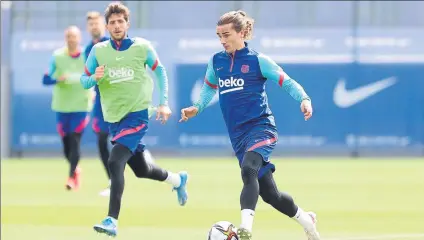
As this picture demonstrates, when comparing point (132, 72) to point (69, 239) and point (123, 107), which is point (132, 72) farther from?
point (69, 239)

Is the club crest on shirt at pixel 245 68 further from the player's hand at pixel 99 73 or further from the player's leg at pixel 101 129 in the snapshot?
the player's leg at pixel 101 129

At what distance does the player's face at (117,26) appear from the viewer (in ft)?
33.8

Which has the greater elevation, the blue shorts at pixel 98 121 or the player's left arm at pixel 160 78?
the player's left arm at pixel 160 78

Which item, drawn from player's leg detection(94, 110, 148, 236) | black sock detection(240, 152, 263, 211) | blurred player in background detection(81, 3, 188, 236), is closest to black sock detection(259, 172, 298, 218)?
black sock detection(240, 152, 263, 211)

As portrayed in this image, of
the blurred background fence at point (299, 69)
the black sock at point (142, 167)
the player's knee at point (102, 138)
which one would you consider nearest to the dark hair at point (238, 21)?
the black sock at point (142, 167)

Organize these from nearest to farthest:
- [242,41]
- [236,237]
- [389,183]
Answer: [236,237]
[242,41]
[389,183]

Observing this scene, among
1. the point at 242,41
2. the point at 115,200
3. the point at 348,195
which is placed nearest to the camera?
the point at 242,41

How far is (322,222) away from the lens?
11359 millimetres

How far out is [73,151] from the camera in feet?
52.1

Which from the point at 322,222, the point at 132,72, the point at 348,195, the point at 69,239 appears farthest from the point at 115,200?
the point at 348,195

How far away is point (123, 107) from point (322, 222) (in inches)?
93.6

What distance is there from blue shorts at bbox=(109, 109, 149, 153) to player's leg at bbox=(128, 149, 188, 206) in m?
0.22

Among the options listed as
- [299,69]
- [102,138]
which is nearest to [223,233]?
[102,138]

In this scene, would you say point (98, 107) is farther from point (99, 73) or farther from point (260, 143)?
point (260, 143)
